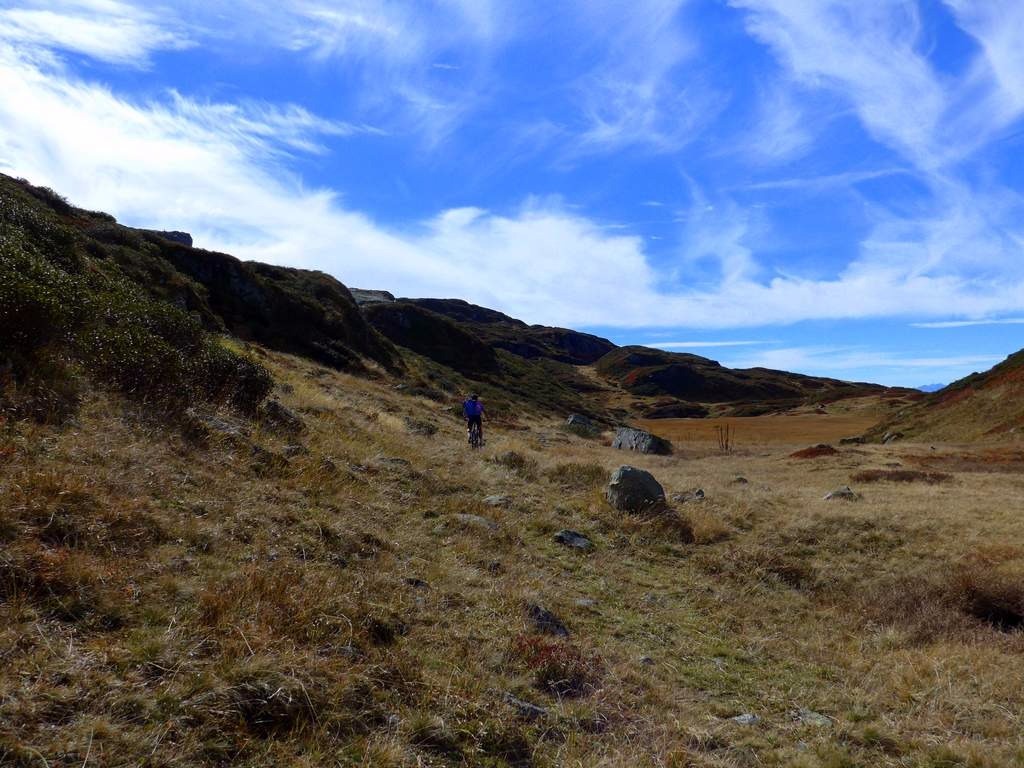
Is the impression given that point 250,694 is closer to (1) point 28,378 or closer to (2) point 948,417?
(1) point 28,378

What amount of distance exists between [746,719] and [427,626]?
296 cm

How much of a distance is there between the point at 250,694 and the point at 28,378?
6.04 meters

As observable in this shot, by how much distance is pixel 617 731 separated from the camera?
4832mm

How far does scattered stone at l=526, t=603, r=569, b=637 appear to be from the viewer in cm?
646

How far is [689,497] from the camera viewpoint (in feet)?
49.9

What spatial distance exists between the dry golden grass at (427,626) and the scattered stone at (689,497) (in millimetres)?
2605

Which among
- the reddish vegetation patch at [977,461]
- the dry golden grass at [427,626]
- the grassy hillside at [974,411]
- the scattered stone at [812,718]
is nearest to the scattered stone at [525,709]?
the dry golden grass at [427,626]

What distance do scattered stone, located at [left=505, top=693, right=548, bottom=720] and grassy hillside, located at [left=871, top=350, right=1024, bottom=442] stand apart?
45453mm

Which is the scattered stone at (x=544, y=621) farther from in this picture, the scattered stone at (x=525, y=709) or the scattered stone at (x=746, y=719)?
the scattered stone at (x=746, y=719)

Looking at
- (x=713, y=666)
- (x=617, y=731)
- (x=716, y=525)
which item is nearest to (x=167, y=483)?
(x=617, y=731)

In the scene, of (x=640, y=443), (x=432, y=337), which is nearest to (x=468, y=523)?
(x=640, y=443)

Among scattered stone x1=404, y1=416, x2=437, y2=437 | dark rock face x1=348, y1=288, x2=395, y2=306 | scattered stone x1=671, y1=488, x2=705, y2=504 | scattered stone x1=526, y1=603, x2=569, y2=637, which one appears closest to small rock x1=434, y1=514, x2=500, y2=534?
scattered stone x1=526, y1=603, x2=569, y2=637

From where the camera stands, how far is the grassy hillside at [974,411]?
4159 centimetres

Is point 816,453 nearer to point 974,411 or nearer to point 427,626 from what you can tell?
point 974,411
